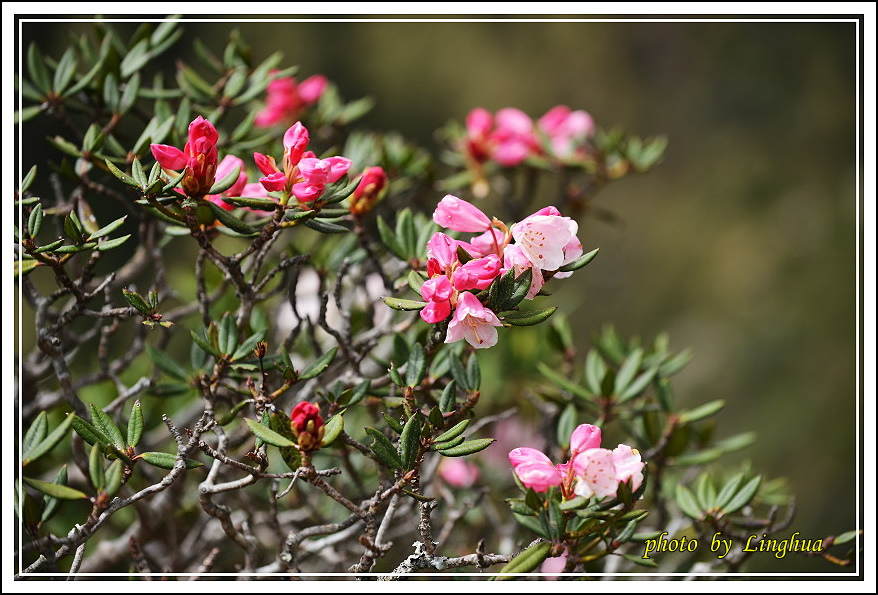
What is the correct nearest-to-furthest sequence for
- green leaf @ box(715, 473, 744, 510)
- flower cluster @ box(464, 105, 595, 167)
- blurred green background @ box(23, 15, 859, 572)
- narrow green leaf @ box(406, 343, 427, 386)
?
narrow green leaf @ box(406, 343, 427, 386) < green leaf @ box(715, 473, 744, 510) < flower cluster @ box(464, 105, 595, 167) < blurred green background @ box(23, 15, 859, 572)

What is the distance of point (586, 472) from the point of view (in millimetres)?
616

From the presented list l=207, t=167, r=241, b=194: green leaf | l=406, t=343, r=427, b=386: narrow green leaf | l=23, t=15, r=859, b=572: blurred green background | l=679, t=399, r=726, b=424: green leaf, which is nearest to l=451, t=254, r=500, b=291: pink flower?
l=406, t=343, r=427, b=386: narrow green leaf

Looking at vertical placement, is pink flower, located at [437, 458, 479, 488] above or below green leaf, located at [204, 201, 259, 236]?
below

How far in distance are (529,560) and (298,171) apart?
411 millimetres

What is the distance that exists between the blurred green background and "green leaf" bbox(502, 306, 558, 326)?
5.19 feet

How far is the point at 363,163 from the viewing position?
3.55ft

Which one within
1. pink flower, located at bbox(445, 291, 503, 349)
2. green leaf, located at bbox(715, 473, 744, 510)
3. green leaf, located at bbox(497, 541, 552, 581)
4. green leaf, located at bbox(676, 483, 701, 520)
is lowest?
green leaf, located at bbox(676, 483, 701, 520)

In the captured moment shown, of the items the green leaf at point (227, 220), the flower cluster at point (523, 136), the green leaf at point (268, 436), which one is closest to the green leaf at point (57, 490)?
the green leaf at point (268, 436)

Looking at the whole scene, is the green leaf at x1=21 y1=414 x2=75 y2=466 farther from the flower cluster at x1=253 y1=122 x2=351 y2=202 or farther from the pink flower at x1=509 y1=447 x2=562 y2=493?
the pink flower at x1=509 y1=447 x2=562 y2=493

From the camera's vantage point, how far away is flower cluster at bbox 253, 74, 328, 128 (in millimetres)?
1188

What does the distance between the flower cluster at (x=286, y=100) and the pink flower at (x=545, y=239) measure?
70 centimetres

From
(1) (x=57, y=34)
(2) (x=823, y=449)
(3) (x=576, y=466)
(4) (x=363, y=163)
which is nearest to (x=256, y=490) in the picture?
(4) (x=363, y=163)

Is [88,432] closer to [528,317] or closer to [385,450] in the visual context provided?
[385,450]

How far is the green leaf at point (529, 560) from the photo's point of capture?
0.61 metres
